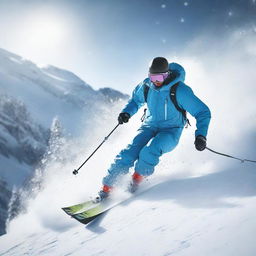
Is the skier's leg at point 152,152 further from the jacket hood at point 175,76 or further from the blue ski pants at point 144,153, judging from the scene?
the jacket hood at point 175,76

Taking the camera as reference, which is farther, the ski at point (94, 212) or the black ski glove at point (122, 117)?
the black ski glove at point (122, 117)

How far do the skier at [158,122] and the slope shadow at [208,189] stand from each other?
43 centimetres

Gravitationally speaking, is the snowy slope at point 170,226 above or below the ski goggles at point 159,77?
below

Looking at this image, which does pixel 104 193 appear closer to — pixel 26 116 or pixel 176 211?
pixel 176 211

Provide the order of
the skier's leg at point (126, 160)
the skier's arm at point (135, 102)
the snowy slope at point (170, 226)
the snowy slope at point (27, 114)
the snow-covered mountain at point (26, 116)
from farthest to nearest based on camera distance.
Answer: the snowy slope at point (27, 114)
the snow-covered mountain at point (26, 116)
the skier's arm at point (135, 102)
the skier's leg at point (126, 160)
the snowy slope at point (170, 226)

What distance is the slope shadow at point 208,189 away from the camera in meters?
3.77

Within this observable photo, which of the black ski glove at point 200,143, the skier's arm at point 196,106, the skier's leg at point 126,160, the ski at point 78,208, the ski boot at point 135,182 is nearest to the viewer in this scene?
the black ski glove at point 200,143

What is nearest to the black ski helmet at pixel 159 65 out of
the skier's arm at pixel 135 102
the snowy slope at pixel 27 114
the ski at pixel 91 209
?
the skier's arm at pixel 135 102

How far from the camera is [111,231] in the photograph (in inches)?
150

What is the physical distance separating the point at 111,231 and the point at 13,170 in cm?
9218

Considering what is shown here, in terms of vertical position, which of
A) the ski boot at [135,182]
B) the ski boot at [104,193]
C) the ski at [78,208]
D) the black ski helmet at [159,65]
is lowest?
the ski at [78,208]

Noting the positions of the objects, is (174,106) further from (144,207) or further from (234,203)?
(234,203)

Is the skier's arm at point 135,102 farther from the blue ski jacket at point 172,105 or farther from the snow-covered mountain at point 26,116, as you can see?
the snow-covered mountain at point 26,116

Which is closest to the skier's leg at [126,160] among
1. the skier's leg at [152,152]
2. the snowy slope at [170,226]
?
the skier's leg at [152,152]
